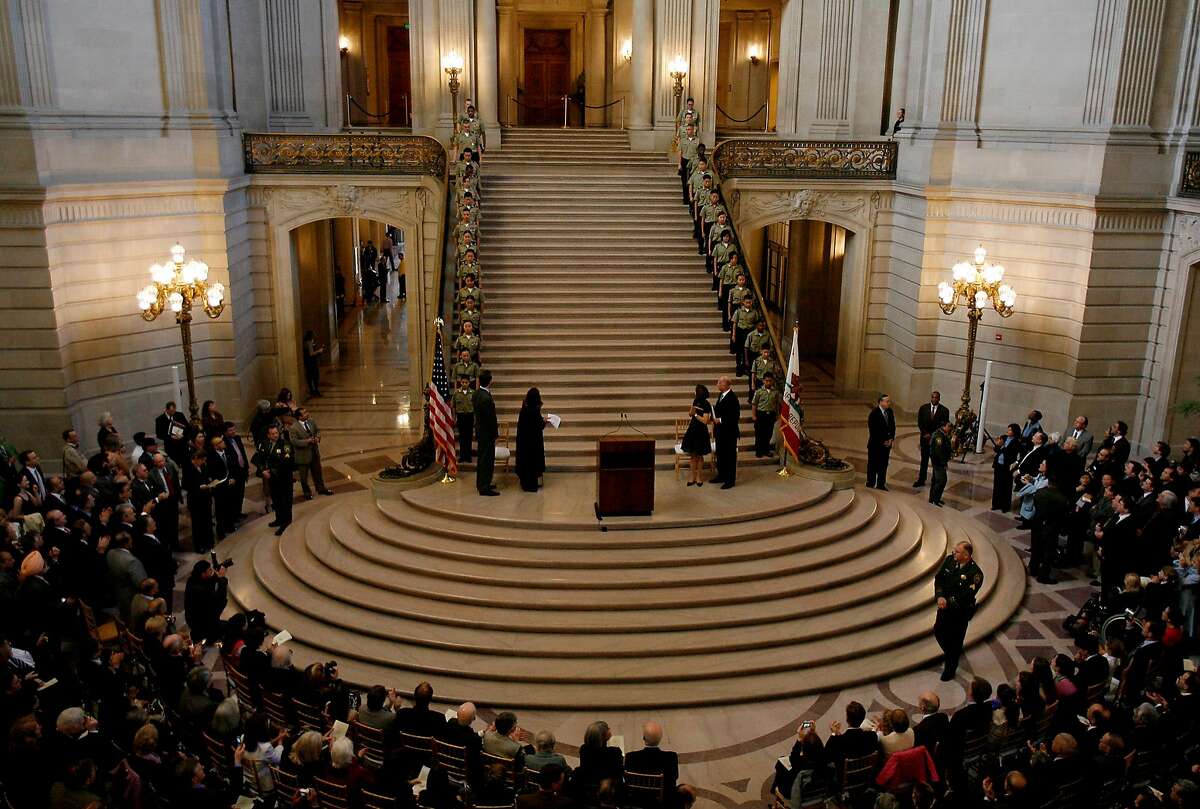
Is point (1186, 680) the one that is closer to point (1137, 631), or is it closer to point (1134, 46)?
point (1137, 631)

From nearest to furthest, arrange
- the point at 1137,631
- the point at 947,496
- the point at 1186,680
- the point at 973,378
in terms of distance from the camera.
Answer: the point at 1186,680 → the point at 1137,631 → the point at 947,496 → the point at 973,378

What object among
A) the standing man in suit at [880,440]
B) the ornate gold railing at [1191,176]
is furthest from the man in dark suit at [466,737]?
the ornate gold railing at [1191,176]

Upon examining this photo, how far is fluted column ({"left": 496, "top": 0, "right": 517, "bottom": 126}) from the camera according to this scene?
2570 centimetres

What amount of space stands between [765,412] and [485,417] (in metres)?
3.90

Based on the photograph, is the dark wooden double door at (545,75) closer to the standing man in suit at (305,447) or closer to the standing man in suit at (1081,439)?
the standing man in suit at (305,447)

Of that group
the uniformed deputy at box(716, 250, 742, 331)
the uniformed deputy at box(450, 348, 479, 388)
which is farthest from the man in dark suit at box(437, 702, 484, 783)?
the uniformed deputy at box(716, 250, 742, 331)

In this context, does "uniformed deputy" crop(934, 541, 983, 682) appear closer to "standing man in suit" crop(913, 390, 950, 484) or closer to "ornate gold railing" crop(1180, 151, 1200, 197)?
"standing man in suit" crop(913, 390, 950, 484)

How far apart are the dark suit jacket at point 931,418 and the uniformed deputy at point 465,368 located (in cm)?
628

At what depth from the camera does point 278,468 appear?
1276 centimetres

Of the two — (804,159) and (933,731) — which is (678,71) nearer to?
(804,159)

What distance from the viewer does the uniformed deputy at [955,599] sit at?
9781mm

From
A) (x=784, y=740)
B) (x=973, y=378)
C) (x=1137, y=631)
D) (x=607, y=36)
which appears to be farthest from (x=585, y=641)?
(x=607, y=36)

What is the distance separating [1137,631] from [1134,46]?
9.70 meters

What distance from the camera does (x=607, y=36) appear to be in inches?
998
